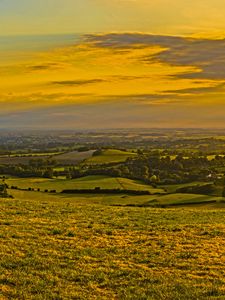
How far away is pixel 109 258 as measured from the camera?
55.5 feet

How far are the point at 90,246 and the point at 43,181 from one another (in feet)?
218

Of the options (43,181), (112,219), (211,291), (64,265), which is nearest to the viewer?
(211,291)

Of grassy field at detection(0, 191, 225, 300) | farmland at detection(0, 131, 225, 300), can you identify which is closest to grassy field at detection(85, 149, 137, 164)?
farmland at detection(0, 131, 225, 300)

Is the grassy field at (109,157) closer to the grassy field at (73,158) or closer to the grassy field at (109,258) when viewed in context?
the grassy field at (73,158)

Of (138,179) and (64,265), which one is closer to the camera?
(64,265)

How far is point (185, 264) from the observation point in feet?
53.8

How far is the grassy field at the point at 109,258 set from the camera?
13.4 meters

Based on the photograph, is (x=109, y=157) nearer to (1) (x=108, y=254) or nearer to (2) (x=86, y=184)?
(2) (x=86, y=184)

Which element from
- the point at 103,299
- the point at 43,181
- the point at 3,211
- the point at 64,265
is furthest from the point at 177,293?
the point at 43,181

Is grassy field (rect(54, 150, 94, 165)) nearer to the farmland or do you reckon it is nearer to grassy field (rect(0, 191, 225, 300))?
the farmland

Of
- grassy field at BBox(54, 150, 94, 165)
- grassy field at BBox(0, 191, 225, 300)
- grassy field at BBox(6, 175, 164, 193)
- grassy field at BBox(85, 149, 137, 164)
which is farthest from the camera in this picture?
grassy field at BBox(54, 150, 94, 165)

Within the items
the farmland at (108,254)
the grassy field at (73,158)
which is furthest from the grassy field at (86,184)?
the farmland at (108,254)

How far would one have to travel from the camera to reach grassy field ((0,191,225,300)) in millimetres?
13398

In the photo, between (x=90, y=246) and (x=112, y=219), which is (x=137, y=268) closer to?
(x=90, y=246)
